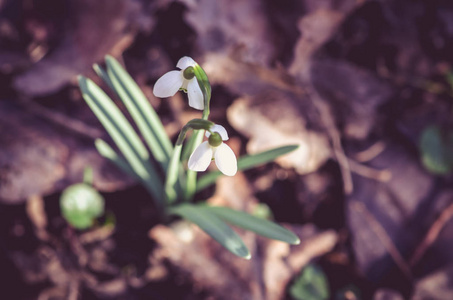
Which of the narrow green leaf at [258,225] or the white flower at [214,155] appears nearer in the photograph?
the white flower at [214,155]

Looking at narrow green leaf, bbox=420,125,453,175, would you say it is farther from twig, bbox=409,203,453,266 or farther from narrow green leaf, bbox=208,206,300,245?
narrow green leaf, bbox=208,206,300,245

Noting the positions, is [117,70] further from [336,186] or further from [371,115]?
[371,115]

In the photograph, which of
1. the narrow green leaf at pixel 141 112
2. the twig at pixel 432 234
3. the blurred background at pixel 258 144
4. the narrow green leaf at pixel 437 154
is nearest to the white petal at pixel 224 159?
the narrow green leaf at pixel 141 112

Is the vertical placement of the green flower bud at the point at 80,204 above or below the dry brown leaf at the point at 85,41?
below

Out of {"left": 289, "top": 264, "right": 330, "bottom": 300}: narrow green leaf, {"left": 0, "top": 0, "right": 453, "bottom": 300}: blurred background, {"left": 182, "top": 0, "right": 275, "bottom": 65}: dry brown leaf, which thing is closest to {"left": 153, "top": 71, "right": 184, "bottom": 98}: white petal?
{"left": 0, "top": 0, "right": 453, "bottom": 300}: blurred background

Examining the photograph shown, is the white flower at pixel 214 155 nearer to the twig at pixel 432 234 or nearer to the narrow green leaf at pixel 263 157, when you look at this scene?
the narrow green leaf at pixel 263 157

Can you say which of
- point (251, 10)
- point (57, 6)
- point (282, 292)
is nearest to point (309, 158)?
point (282, 292)

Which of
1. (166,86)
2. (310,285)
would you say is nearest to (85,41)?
(166,86)

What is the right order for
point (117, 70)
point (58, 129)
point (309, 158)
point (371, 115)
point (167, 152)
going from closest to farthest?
point (117, 70) < point (167, 152) < point (58, 129) < point (309, 158) < point (371, 115)
